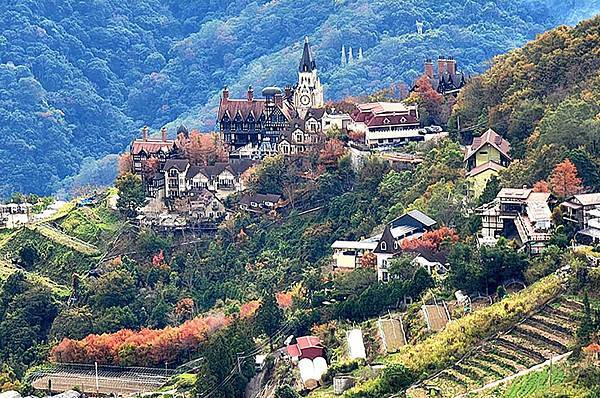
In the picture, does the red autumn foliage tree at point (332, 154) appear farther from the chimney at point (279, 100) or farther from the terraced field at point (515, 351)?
the terraced field at point (515, 351)

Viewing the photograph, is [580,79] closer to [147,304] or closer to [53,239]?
[147,304]

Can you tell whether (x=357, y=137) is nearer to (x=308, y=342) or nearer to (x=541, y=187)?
(x=541, y=187)

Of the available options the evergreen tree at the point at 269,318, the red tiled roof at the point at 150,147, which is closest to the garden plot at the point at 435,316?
the evergreen tree at the point at 269,318

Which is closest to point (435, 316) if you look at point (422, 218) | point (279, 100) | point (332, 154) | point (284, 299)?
point (422, 218)

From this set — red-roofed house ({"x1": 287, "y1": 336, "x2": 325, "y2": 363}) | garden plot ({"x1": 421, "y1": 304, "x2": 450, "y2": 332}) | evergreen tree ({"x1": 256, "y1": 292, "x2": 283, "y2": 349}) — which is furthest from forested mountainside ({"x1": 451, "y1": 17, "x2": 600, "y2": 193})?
red-roofed house ({"x1": 287, "y1": 336, "x2": 325, "y2": 363})

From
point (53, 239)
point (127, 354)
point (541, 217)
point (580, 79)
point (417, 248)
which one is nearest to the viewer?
point (541, 217)

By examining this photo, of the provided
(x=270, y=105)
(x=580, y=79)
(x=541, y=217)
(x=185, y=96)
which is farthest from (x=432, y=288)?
(x=185, y=96)

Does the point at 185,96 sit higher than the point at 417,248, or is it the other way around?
the point at 185,96
